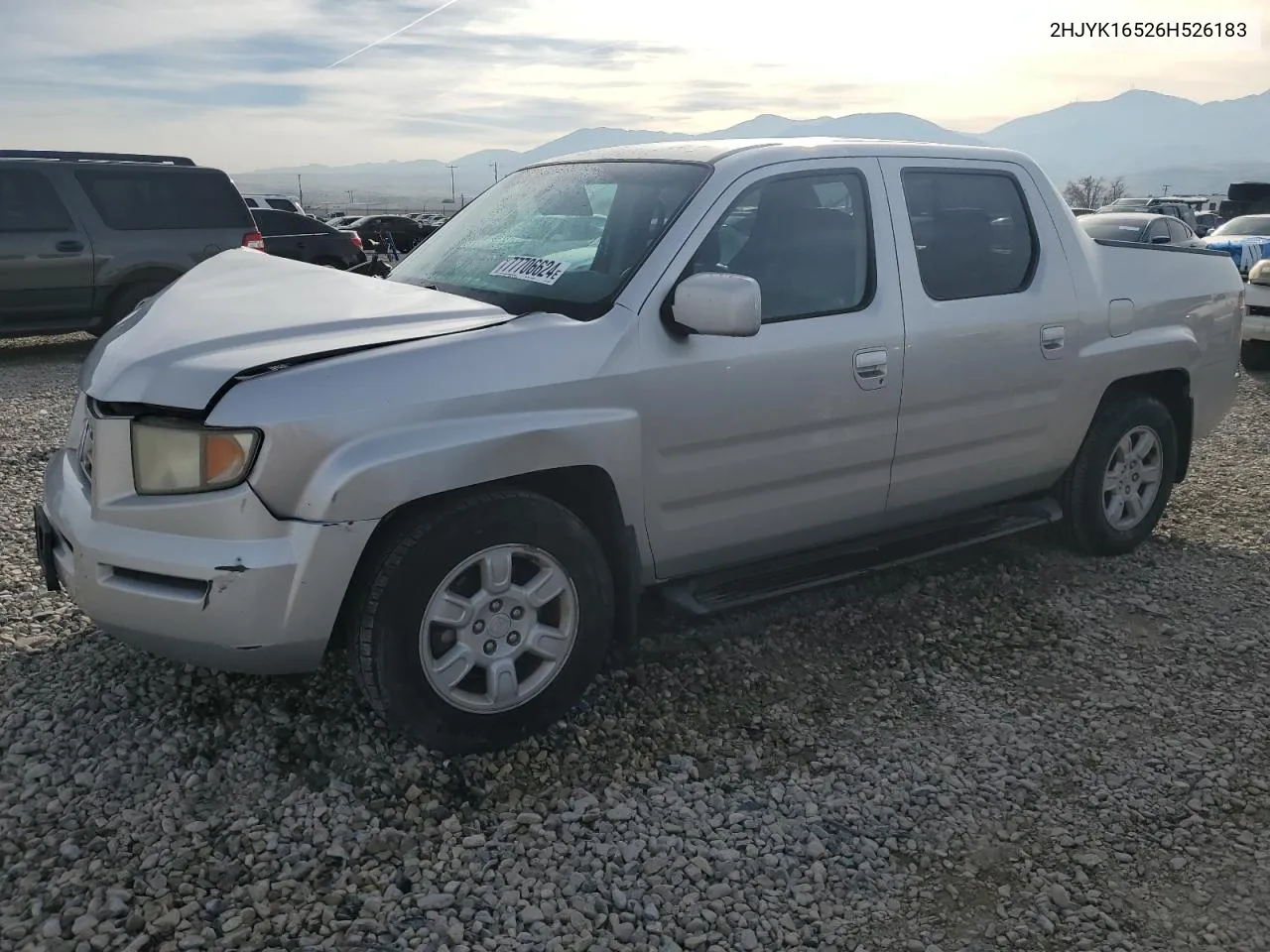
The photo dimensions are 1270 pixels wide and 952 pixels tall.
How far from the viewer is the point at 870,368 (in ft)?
12.0

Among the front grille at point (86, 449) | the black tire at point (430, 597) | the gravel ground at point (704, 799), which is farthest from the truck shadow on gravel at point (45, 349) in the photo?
the black tire at point (430, 597)

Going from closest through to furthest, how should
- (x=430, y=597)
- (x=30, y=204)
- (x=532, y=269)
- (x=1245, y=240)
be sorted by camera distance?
(x=430, y=597)
(x=532, y=269)
(x=30, y=204)
(x=1245, y=240)

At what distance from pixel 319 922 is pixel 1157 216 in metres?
15.7

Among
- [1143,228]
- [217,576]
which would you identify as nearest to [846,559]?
[217,576]

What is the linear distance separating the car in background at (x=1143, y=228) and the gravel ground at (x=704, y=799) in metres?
11.8

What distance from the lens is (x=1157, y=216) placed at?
49.1 ft

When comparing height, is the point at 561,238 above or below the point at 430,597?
above

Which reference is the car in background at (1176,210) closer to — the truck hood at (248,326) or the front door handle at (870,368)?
the front door handle at (870,368)

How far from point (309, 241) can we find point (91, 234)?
4.96 meters

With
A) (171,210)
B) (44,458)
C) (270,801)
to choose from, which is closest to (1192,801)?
(270,801)

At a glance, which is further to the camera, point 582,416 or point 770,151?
point 770,151

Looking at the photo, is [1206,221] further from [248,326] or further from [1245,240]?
[248,326]

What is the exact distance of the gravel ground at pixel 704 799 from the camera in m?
2.49

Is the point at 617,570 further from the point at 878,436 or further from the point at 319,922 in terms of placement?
the point at 319,922
